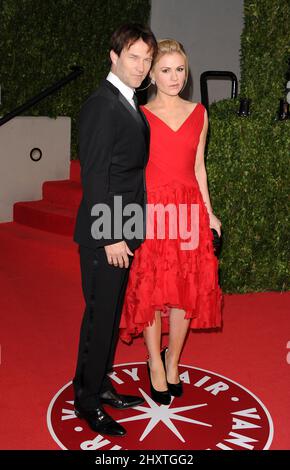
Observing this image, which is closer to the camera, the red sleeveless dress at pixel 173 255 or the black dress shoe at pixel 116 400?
the red sleeveless dress at pixel 173 255

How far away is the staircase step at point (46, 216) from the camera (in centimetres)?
588

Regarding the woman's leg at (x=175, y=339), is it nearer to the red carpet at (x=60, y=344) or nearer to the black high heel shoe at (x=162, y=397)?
the black high heel shoe at (x=162, y=397)

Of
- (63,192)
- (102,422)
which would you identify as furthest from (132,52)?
(63,192)

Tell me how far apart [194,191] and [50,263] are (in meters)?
2.72

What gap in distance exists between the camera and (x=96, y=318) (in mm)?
2506

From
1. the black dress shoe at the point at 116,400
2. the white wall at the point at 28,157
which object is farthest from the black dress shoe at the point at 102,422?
the white wall at the point at 28,157

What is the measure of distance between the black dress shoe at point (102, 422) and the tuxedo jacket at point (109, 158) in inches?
30.9

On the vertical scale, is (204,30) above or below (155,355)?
above

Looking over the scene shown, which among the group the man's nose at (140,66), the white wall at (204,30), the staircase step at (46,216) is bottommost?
the staircase step at (46,216)

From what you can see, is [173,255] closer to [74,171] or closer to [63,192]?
[63,192]

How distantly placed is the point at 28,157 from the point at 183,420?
4348mm

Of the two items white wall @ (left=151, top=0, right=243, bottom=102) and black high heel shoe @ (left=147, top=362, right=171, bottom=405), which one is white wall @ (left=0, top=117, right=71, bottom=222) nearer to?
white wall @ (left=151, top=0, right=243, bottom=102)
